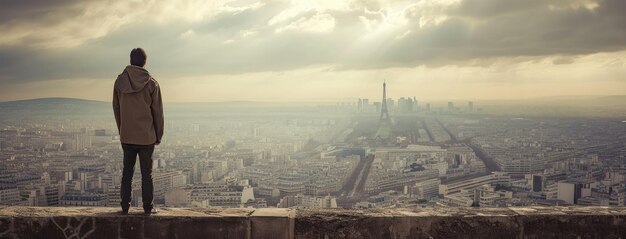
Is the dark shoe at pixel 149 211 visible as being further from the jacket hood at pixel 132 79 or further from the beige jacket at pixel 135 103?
the jacket hood at pixel 132 79

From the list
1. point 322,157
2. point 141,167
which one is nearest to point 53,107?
point 322,157

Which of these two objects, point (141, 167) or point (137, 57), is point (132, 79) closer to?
point (137, 57)

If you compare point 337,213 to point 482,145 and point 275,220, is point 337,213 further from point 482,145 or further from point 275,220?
point 482,145

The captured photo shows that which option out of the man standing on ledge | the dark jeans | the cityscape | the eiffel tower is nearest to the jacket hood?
the man standing on ledge

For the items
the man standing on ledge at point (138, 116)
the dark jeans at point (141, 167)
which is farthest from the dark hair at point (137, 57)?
the dark jeans at point (141, 167)

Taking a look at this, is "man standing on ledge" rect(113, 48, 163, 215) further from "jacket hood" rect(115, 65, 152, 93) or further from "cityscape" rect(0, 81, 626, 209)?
"cityscape" rect(0, 81, 626, 209)

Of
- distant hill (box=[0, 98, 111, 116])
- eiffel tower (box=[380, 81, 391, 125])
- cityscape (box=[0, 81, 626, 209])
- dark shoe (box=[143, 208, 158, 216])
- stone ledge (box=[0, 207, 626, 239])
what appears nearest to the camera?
stone ledge (box=[0, 207, 626, 239])

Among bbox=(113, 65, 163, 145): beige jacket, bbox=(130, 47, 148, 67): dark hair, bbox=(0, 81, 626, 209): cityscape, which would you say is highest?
bbox=(130, 47, 148, 67): dark hair
